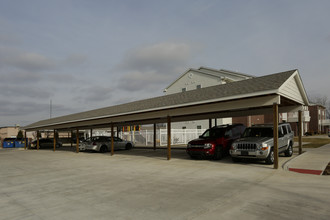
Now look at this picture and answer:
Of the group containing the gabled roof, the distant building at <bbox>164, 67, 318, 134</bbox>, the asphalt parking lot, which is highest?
the gabled roof

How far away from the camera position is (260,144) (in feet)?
35.7

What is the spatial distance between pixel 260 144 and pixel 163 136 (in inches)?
762

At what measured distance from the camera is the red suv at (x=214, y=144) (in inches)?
527

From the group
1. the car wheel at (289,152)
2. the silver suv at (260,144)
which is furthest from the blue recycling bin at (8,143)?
the car wheel at (289,152)

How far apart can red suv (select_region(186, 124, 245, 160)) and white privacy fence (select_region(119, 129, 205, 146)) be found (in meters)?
14.5

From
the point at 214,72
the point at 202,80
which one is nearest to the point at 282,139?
the point at 202,80

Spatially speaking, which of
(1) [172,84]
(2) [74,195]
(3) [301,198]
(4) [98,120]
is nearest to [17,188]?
(2) [74,195]

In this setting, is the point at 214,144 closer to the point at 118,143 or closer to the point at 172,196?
the point at 172,196

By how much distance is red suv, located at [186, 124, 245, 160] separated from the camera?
1338 centimetres

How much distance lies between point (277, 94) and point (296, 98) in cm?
318

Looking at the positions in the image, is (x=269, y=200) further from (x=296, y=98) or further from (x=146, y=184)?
(x=296, y=98)

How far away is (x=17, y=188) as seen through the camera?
26.2 feet

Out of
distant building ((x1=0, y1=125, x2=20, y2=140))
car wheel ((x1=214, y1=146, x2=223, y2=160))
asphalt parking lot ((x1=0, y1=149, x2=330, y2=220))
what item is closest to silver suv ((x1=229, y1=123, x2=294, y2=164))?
car wheel ((x1=214, y1=146, x2=223, y2=160))

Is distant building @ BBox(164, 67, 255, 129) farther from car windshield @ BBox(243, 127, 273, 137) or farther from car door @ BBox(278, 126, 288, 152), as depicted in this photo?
car windshield @ BBox(243, 127, 273, 137)
